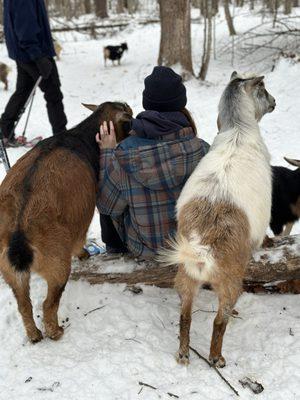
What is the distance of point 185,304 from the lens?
2551 millimetres

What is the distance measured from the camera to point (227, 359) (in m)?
2.70

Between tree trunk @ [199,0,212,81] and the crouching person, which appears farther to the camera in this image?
tree trunk @ [199,0,212,81]

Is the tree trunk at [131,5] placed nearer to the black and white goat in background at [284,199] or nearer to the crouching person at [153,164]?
the black and white goat in background at [284,199]

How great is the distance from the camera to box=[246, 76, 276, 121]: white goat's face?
3189 mm

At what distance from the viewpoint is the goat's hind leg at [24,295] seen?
8.32 feet

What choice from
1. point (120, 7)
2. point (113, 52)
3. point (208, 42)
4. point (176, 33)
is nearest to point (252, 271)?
point (176, 33)

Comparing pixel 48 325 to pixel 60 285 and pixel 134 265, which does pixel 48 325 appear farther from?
pixel 134 265

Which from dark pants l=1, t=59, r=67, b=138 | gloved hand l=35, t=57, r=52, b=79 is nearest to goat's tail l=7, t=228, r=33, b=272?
gloved hand l=35, t=57, r=52, b=79

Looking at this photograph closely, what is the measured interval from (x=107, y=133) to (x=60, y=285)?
49.5 inches

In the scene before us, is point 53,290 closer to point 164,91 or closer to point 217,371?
point 217,371

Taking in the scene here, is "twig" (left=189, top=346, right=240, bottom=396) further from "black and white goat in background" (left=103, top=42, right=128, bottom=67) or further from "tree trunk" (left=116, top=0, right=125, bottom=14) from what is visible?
"tree trunk" (left=116, top=0, right=125, bottom=14)

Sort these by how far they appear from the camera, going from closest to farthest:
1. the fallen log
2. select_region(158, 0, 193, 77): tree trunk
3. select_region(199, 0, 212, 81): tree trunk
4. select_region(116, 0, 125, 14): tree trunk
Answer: the fallen log
select_region(158, 0, 193, 77): tree trunk
select_region(199, 0, 212, 81): tree trunk
select_region(116, 0, 125, 14): tree trunk

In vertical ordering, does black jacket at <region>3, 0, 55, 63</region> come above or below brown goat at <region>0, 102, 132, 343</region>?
above

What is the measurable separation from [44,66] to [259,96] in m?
3.82
